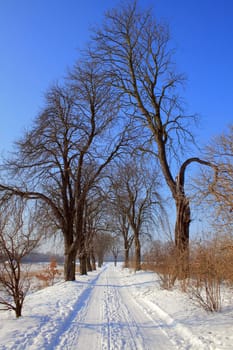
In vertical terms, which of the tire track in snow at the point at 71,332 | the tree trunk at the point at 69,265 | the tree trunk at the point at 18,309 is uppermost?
the tree trunk at the point at 69,265

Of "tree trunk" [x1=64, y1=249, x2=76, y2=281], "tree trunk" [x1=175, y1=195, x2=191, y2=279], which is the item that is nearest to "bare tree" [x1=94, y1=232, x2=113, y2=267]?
"tree trunk" [x1=64, y1=249, x2=76, y2=281]

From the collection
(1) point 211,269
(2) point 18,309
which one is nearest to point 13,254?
(2) point 18,309

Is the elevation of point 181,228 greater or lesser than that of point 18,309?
greater

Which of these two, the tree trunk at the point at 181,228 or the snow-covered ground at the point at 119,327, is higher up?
the tree trunk at the point at 181,228

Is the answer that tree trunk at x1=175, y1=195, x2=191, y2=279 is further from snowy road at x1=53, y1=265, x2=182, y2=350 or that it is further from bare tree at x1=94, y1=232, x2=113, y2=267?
bare tree at x1=94, y1=232, x2=113, y2=267

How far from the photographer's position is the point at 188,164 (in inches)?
512

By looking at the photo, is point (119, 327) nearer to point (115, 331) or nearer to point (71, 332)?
point (115, 331)

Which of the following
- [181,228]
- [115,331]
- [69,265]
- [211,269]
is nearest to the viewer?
[115,331]

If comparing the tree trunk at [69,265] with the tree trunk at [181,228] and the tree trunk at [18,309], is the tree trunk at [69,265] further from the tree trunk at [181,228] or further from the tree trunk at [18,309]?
the tree trunk at [18,309]

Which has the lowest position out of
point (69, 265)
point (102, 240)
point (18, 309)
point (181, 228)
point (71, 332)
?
point (71, 332)

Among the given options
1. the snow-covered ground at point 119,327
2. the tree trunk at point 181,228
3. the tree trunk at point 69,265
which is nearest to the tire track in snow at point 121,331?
the snow-covered ground at point 119,327

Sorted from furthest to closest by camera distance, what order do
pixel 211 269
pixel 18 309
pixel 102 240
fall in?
pixel 102 240 < pixel 18 309 < pixel 211 269

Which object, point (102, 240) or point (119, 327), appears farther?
point (102, 240)

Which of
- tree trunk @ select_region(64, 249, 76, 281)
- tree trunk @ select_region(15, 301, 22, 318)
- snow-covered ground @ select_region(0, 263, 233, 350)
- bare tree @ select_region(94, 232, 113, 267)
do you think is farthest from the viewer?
bare tree @ select_region(94, 232, 113, 267)
